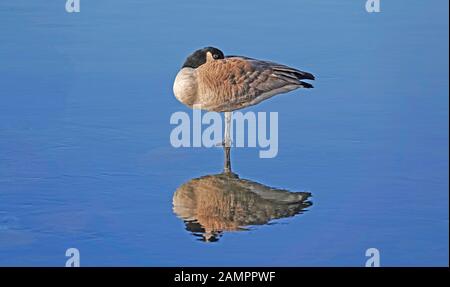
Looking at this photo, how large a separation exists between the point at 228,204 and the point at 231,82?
208 centimetres

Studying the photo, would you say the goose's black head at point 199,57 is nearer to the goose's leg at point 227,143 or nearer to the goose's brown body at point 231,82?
the goose's brown body at point 231,82

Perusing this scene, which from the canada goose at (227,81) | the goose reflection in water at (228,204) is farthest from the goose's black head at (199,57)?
the goose reflection in water at (228,204)

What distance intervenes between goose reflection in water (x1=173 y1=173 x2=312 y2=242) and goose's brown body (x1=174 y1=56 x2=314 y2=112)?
1.34 metres

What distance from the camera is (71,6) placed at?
1323 centimetres

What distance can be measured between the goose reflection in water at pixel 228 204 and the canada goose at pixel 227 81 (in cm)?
133

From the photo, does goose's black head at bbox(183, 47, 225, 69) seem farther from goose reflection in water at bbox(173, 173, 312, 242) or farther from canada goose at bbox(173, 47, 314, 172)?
goose reflection in water at bbox(173, 173, 312, 242)

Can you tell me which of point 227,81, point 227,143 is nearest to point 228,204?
point 227,143

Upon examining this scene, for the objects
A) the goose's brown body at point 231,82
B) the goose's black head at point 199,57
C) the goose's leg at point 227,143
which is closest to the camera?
the goose's leg at point 227,143

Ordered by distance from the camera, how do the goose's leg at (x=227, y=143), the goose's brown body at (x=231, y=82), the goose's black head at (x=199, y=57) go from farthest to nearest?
the goose's black head at (x=199, y=57) → the goose's brown body at (x=231, y=82) → the goose's leg at (x=227, y=143)

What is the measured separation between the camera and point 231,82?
10.1 meters

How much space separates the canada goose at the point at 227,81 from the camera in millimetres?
10023

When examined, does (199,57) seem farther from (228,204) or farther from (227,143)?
(228,204)

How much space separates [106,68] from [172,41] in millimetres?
961

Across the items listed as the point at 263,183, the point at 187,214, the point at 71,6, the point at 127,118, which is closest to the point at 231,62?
the point at 127,118
